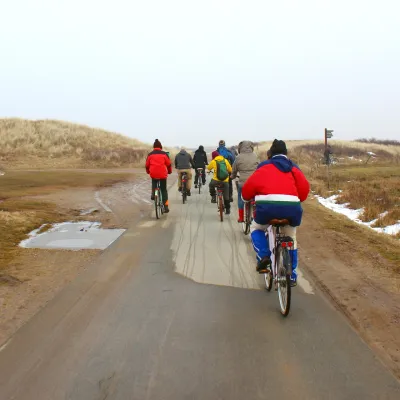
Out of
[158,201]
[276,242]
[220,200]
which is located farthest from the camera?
[158,201]

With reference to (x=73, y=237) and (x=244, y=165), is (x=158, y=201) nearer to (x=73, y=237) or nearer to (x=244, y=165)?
(x=244, y=165)

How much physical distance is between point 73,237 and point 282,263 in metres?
5.87

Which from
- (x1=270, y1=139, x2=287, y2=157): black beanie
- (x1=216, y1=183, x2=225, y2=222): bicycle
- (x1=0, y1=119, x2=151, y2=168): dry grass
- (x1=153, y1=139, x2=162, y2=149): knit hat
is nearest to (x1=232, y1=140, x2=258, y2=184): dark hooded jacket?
(x1=216, y1=183, x2=225, y2=222): bicycle

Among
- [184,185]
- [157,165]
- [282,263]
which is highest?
[157,165]

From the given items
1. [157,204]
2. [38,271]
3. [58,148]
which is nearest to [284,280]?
[38,271]

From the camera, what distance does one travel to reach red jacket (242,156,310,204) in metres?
5.15

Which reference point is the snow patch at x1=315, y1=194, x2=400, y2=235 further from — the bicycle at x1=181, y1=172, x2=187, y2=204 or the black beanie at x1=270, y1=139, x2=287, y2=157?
A: the black beanie at x1=270, y1=139, x2=287, y2=157

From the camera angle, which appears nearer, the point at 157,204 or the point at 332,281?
the point at 332,281

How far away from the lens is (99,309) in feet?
17.3

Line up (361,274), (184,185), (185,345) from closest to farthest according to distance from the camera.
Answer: (185,345)
(361,274)
(184,185)

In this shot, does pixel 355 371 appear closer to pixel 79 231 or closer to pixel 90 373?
pixel 90 373

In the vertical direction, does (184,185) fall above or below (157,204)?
above

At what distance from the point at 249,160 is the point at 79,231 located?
446cm

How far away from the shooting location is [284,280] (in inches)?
199
